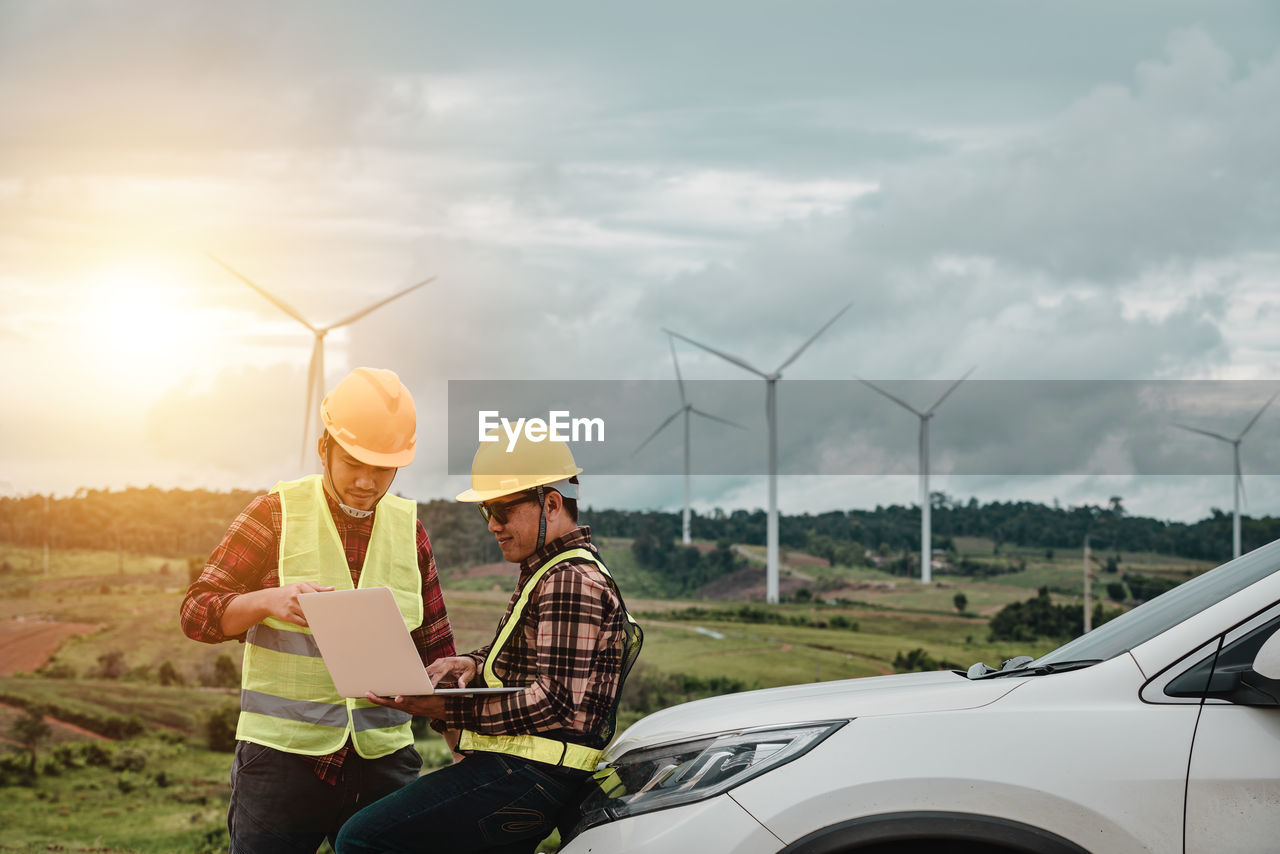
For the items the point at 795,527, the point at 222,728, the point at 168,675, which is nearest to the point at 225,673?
the point at 168,675

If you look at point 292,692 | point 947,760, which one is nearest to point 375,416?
point 292,692

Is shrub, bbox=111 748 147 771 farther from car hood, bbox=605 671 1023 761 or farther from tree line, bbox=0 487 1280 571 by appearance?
car hood, bbox=605 671 1023 761

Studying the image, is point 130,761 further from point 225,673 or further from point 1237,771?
point 1237,771

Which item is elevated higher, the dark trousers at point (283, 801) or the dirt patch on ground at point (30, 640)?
the dark trousers at point (283, 801)

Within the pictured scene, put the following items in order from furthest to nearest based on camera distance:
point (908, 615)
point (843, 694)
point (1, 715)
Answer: point (908, 615) < point (1, 715) < point (843, 694)

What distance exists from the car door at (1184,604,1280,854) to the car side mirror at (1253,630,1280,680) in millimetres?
29

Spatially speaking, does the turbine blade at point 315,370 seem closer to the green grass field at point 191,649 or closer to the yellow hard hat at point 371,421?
the green grass field at point 191,649

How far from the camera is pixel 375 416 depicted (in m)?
3.59

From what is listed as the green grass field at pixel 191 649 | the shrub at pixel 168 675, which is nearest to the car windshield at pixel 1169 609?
the green grass field at pixel 191 649

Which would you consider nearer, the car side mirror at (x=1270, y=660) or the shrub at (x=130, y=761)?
the car side mirror at (x=1270, y=660)

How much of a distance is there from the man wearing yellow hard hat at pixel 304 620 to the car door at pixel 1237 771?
2.15 metres

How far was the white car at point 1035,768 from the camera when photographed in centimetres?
267

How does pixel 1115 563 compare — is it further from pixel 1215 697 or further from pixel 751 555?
pixel 1215 697

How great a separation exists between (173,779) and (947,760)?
68.4ft
